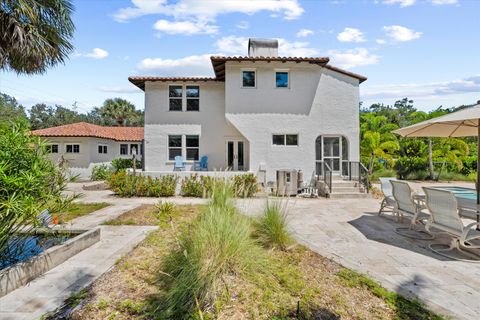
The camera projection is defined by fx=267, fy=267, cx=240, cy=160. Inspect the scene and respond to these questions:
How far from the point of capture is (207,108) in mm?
17016

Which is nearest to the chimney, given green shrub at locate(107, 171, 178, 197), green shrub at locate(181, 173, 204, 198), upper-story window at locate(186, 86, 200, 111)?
upper-story window at locate(186, 86, 200, 111)

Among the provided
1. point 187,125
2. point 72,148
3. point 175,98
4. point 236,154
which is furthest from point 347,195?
point 72,148

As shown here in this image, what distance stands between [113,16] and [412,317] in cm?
1327

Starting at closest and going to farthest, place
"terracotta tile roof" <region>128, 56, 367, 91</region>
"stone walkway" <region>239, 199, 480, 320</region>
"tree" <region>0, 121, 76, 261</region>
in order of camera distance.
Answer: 1. "stone walkway" <region>239, 199, 480, 320</region>
2. "tree" <region>0, 121, 76, 261</region>
3. "terracotta tile roof" <region>128, 56, 367, 91</region>

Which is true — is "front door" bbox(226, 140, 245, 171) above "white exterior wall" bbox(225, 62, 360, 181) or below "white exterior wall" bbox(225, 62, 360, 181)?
below

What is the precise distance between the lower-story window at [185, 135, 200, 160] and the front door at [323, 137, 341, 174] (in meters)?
7.80

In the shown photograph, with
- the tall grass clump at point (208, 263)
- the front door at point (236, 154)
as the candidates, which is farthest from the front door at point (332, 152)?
the tall grass clump at point (208, 263)

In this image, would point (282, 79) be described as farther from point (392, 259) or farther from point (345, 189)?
point (392, 259)

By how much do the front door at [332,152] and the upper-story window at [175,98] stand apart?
30.4 feet

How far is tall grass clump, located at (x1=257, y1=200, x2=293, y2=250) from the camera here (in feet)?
17.9

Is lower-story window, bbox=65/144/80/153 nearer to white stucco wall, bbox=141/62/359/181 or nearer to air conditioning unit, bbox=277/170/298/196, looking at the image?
white stucco wall, bbox=141/62/359/181

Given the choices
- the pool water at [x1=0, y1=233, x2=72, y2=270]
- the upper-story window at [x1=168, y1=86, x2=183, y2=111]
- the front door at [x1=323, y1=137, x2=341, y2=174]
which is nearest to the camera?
the pool water at [x1=0, y1=233, x2=72, y2=270]

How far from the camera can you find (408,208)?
7.12 meters

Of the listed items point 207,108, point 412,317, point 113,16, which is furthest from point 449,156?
point 113,16
